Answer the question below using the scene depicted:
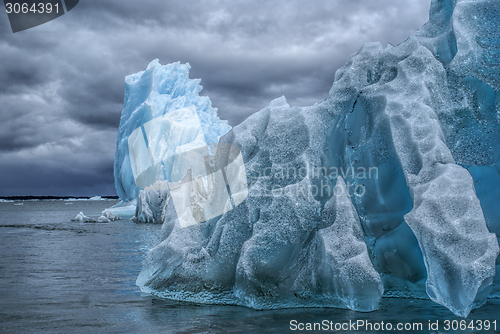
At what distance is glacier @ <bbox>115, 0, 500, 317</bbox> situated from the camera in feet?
12.3

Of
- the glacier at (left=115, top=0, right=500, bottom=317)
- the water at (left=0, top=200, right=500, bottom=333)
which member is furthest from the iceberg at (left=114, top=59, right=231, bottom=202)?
the glacier at (left=115, top=0, right=500, bottom=317)

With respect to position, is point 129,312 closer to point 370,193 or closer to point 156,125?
point 370,193

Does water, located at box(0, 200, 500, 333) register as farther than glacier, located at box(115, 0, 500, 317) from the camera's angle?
No

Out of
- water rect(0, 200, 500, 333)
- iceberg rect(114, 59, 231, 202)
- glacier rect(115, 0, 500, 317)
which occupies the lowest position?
water rect(0, 200, 500, 333)

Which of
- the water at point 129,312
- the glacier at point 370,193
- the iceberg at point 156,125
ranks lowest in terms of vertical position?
the water at point 129,312

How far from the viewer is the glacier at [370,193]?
3.74 metres

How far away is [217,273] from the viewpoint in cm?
463

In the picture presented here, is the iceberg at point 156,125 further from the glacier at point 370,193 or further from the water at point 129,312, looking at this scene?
the glacier at point 370,193

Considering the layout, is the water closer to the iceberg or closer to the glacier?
the glacier

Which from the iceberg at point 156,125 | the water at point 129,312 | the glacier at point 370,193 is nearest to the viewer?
the water at point 129,312

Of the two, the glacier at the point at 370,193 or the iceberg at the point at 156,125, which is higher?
the iceberg at the point at 156,125

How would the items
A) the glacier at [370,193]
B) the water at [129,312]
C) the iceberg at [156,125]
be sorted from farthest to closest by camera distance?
1. the iceberg at [156,125]
2. the glacier at [370,193]
3. the water at [129,312]

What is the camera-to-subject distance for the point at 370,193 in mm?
4777

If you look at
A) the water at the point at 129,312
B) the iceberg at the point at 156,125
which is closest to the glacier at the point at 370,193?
the water at the point at 129,312
